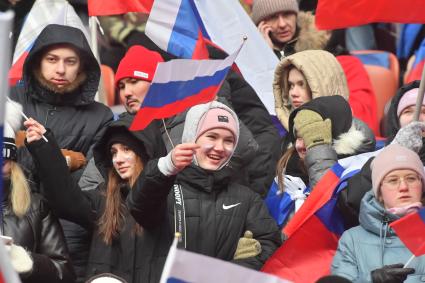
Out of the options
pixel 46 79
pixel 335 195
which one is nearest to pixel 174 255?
pixel 335 195

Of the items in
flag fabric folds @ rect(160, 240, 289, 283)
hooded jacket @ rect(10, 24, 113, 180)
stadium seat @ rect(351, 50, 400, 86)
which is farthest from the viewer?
stadium seat @ rect(351, 50, 400, 86)

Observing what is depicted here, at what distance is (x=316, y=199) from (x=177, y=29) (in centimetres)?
188

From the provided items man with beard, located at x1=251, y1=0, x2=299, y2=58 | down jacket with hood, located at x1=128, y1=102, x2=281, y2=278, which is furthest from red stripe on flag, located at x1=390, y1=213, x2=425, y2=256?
man with beard, located at x1=251, y1=0, x2=299, y2=58

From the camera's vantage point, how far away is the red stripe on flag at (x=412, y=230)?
7.55 meters

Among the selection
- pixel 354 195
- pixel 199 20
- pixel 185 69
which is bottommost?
pixel 354 195

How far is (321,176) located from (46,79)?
1.86 m

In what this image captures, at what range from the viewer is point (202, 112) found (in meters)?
8.74

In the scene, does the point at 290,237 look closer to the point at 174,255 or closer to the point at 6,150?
the point at 6,150

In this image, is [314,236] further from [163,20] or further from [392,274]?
[163,20]

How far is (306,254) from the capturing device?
8.60 metres

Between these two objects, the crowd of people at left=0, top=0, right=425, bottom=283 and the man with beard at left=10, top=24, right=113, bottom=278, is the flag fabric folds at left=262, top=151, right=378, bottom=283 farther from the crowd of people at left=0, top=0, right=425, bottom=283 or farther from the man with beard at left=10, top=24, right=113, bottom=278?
the man with beard at left=10, top=24, right=113, bottom=278

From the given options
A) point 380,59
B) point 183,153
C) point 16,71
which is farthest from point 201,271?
point 380,59

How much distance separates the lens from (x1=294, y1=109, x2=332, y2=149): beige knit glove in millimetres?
8945

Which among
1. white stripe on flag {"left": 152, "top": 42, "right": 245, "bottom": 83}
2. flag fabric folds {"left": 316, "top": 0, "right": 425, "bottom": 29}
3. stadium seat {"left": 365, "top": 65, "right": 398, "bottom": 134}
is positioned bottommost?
stadium seat {"left": 365, "top": 65, "right": 398, "bottom": 134}
